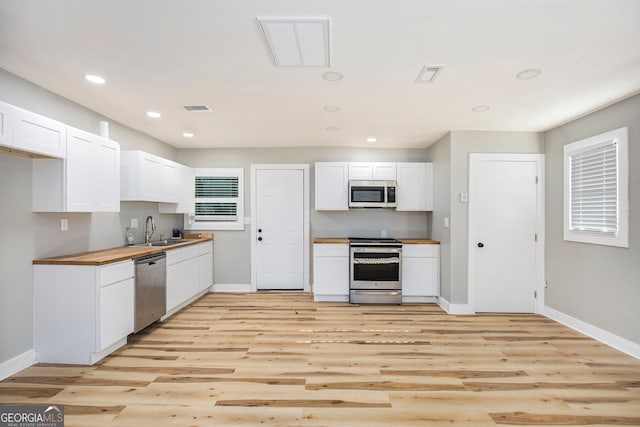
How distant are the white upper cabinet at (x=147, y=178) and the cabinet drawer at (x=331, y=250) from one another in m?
2.27

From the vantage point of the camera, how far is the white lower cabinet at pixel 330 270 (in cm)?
465

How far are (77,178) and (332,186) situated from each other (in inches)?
127

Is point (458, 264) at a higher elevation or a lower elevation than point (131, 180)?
lower

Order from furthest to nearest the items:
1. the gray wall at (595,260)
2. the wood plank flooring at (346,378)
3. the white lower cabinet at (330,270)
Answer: the white lower cabinet at (330,270) → the gray wall at (595,260) → the wood plank flooring at (346,378)

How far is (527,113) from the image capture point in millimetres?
3373

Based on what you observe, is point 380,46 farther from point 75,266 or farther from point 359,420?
point 75,266

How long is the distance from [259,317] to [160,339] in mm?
1156

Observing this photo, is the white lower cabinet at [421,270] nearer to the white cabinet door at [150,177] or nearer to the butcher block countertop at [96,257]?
the butcher block countertop at [96,257]

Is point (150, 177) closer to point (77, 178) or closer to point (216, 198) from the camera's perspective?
point (77, 178)

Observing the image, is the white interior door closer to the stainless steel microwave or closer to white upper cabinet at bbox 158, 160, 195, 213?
the stainless steel microwave

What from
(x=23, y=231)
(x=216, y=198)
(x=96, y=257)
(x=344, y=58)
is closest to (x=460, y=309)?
(x=344, y=58)

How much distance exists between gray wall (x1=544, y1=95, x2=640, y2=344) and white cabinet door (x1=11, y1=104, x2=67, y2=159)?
5.20 metres

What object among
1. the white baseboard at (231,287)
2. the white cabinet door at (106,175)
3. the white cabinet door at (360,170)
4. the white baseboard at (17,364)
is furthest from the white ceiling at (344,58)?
the white baseboard at (231,287)

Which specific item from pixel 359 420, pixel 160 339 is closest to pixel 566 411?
pixel 359 420
